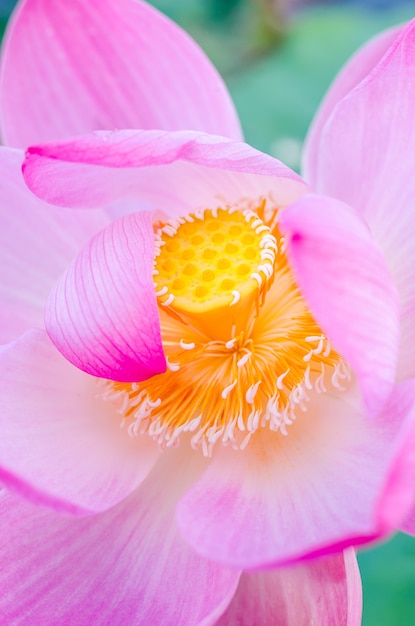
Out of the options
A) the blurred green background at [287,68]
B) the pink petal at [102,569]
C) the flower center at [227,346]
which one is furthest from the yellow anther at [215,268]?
the blurred green background at [287,68]

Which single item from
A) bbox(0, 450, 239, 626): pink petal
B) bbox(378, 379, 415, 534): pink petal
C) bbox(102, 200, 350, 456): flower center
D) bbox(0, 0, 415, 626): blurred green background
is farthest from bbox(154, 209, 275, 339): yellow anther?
bbox(0, 0, 415, 626): blurred green background

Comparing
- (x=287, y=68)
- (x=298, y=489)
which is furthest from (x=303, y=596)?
(x=287, y=68)

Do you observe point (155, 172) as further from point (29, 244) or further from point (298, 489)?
point (298, 489)

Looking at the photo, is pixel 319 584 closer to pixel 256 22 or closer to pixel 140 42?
pixel 140 42

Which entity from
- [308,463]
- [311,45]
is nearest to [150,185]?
[308,463]

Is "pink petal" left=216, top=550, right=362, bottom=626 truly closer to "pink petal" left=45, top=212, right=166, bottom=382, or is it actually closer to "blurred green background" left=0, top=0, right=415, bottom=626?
"pink petal" left=45, top=212, right=166, bottom=382

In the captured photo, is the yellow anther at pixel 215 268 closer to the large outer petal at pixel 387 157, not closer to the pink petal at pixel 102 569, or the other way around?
the large outer petal at pixel 387 157
